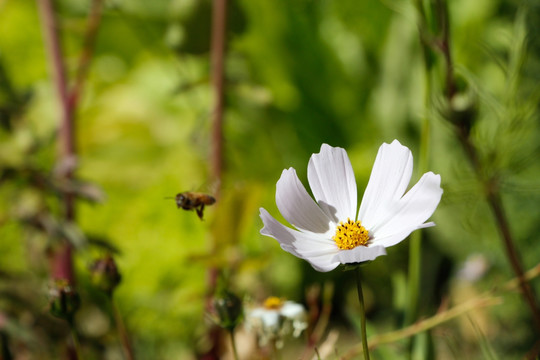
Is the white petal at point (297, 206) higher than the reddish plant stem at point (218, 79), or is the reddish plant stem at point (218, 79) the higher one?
the reddish plant stem at point (218, 79)

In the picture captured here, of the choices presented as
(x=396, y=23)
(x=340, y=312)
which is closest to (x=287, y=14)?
(x=396, y=23)

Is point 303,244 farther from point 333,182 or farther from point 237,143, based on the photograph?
point 237,143

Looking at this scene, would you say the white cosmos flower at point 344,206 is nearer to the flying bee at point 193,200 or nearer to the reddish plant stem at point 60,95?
the flying bee at point 193,200

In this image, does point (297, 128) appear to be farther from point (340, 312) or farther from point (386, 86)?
point (340, 312)

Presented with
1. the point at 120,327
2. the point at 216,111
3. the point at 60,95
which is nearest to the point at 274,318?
the point at 120,327

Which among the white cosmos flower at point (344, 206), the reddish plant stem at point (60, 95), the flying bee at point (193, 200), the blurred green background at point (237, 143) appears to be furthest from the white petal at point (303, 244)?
the reddish plant stem at point (60, 95)
